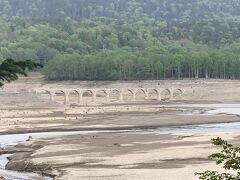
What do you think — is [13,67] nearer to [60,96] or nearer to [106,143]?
[106,143]

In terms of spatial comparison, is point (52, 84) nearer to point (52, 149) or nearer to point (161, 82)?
point (161, 82)

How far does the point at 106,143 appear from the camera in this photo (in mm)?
62469

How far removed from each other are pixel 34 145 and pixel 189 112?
45.7 m

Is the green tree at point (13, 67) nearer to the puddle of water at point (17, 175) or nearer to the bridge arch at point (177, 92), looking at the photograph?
the puddle of water at point (17, 175)

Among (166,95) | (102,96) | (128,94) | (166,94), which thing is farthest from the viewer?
(128,94)

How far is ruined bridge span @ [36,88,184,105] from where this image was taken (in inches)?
5246

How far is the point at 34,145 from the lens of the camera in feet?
209

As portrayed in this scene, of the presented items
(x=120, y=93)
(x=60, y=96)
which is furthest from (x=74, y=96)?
(x=120, y=93)

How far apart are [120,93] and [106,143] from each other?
77264 millimetres

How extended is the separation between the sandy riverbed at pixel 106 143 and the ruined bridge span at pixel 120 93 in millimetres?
7382

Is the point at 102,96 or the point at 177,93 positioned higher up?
the point at 177,93

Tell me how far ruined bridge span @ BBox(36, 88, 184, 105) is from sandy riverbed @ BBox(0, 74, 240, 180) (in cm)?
738

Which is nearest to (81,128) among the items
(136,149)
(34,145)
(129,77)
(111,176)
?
(34,145)

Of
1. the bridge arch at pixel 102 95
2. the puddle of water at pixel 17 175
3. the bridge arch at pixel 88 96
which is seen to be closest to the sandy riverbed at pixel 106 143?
the puddle of water at pixel 17 175
